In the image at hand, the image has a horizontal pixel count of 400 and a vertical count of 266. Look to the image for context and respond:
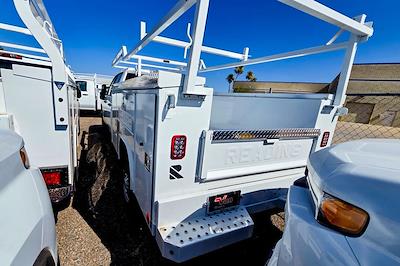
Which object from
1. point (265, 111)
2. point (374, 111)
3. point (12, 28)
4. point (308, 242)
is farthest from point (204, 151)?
point (374, 111)

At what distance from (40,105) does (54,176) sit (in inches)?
30.6

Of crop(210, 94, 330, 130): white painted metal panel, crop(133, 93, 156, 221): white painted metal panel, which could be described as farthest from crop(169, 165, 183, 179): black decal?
crop(210, 94, 330, 130): white painted metal panel

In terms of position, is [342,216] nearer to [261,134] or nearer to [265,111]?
[261,134]

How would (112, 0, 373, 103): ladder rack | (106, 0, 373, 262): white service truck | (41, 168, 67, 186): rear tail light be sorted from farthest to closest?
(41, 168, 67, 186): rear tail light, (106, 0, 373, 262): white service truck, (112, 0, 373, 103): ladder rack

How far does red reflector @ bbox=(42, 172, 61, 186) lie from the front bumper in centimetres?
224

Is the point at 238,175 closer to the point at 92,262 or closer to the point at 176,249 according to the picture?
the point at 176,249

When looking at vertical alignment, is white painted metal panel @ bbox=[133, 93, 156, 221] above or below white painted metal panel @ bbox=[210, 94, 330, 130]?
below

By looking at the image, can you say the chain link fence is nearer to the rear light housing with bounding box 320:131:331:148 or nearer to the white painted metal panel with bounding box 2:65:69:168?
the rear light housing with bounding box 320:131:331:148

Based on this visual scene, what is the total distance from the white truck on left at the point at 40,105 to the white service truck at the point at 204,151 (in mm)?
735

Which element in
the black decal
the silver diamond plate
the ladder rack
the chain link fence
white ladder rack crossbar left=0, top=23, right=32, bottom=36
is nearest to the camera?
the ladder rack

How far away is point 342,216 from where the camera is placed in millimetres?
918

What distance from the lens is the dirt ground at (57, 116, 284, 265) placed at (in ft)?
7.22

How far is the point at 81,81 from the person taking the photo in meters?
12.8

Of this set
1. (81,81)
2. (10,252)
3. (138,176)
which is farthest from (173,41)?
(81,81)
